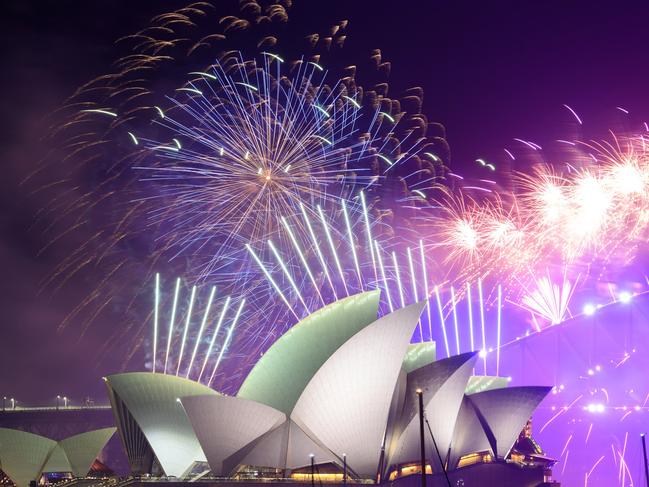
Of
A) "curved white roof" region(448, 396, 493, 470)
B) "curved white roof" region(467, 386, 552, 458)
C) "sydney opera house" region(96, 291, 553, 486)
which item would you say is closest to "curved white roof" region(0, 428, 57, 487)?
"sydney opera house" region(96, 291, 553, 486)

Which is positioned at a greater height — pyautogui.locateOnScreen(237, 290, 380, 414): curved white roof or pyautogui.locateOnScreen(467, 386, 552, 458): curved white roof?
pyautogui.locateOnScreen(237, 290, 380, 414): curved white roof

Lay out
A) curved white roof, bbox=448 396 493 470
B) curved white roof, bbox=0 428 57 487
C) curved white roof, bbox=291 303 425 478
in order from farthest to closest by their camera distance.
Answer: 1. curved white roof, bbox=0 428 57 487
2. curved white roof, bbox=448 396 493 470
3. curved white roof, bbox=291 303 425 478

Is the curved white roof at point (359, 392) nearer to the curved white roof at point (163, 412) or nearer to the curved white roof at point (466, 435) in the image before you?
the curved white roof at point (163, 412)

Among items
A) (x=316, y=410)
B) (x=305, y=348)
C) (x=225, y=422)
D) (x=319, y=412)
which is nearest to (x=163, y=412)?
(x=225, y=422)

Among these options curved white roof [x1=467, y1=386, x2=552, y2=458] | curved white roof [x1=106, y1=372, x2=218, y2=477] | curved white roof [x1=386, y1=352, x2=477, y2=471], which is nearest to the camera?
curved white roof [x1=386, y1=352, x2=477, y2=471]

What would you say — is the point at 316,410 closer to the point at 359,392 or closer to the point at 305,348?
the point at 359,392

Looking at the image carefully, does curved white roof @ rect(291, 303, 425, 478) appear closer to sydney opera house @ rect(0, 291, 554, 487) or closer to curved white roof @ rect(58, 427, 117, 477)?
sydney opera house @ rect(0, 291, 554, 487)

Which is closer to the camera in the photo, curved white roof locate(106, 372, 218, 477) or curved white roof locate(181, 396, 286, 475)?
curved white roof locate(181, 396, 286, 475)
